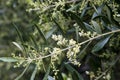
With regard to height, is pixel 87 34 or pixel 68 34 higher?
pixel 87 34

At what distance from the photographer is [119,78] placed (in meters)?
2.80

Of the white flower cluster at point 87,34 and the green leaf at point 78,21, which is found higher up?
the green leaf at point 78,21

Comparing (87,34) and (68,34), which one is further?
(68,34)

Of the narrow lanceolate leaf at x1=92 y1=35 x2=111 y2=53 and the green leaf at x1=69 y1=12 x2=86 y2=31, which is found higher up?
the green leaf at x1=69 y1=12 x2=86 y2=31

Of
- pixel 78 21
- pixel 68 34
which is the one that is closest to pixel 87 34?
pixel 78 21

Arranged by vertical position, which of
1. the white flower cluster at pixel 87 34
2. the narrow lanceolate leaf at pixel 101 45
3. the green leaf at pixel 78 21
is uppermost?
the green leaf at pixel 78 21

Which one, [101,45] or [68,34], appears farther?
[68,34]

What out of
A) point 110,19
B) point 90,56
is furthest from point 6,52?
point 110,19

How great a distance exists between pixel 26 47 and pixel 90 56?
1.75ft

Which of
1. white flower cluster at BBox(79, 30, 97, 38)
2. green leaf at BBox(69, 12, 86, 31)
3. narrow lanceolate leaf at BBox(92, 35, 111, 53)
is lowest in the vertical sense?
narrow lanceolate leaf at BBox(92, 35, 111, 53)

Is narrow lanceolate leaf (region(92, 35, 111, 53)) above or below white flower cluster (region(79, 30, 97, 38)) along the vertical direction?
below

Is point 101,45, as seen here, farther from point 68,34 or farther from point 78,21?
point 68,34

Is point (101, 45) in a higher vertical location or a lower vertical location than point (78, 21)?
lower

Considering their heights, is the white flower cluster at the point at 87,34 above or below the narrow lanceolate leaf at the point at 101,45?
above
